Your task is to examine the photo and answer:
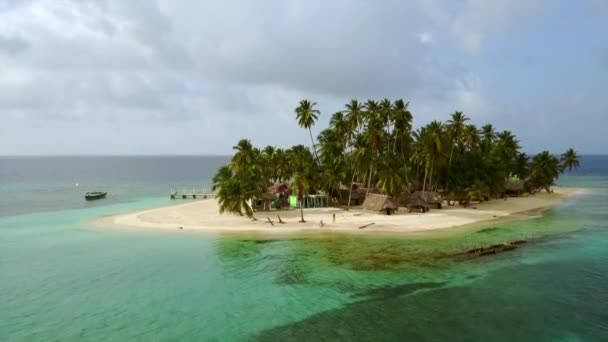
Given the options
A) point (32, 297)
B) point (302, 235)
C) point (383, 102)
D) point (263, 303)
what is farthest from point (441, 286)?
point (383, 102)

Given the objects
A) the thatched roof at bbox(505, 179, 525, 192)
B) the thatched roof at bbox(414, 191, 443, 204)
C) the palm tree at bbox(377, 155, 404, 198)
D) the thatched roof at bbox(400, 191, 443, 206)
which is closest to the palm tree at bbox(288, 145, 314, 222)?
the palm tree at bbox(377, 155, 404, 198)

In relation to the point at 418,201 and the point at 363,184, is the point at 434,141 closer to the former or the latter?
the point at 418,201

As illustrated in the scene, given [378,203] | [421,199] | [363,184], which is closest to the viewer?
[378,203]

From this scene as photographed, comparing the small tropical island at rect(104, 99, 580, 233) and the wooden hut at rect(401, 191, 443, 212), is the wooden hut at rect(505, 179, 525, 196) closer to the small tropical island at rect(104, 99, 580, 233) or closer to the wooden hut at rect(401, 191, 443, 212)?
the small tropical island at rect(104, 99, 580, 233)

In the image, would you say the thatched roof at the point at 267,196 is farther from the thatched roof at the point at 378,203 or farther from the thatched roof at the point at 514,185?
the thatched roof at the point at 514,185

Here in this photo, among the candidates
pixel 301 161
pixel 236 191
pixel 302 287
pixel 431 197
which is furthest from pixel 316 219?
pixel 302 287

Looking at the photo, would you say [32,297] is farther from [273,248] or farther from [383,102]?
[383,102]
